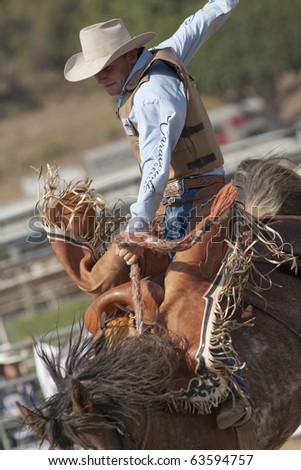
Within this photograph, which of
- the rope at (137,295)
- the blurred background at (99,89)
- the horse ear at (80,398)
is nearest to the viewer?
the horse ear at (80,398)

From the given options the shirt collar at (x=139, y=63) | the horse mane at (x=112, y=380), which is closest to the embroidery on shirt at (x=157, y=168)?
the shirt collar at (x=139, y=63)

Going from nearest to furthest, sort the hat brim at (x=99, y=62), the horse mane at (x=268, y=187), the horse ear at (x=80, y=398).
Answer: the horse ear at (x=80, y=398), the hat brim at (x=99, y=62), the horse mane at (x=268, y=187)

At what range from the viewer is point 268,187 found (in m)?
5.45

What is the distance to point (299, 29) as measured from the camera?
146 feet

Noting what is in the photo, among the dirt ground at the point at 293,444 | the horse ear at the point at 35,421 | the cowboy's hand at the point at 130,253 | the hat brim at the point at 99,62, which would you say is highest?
the hat brim at the point at 99,62

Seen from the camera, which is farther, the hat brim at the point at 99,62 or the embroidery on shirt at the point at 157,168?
the hat brim at the point at 99,62

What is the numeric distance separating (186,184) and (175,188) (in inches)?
2.3

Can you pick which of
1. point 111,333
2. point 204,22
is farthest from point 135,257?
point 204,22

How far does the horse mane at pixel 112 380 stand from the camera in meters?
3.91

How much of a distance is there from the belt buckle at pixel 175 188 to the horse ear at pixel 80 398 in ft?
4.05

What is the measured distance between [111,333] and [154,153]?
2.72 ft

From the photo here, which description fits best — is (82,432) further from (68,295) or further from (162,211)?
(68,295)

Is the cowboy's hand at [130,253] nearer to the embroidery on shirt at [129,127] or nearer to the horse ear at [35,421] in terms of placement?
the embroidery on shirt at [129,127]

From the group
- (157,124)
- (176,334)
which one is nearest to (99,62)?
(157,124)
